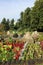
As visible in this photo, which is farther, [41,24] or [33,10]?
[33,10]

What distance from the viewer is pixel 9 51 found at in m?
19.2

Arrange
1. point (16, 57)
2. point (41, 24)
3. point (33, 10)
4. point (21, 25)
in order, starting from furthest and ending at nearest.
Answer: point (21, 25), point (33, 10), point (41, 24), point (16, 57)

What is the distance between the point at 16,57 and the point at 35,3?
6893 centimetres

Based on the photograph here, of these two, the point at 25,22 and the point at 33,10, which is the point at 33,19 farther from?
the point at 25,22

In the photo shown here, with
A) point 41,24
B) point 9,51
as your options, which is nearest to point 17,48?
point 9,51

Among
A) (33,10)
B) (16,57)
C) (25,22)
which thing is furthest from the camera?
(25,22)

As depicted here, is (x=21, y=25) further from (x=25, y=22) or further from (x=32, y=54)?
(x=32, y=54)

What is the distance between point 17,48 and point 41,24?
59.3 m

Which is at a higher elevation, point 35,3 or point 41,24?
point 35,3

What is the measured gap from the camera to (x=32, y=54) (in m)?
19.1

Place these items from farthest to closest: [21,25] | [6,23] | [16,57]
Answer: [6,23]
[21,25]
[16,57]

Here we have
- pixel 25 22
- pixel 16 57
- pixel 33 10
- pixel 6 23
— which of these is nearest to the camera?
pixel 16 57

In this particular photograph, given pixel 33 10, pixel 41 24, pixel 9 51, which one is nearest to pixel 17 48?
pixel 9 51

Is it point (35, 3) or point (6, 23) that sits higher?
point (35, 3)
